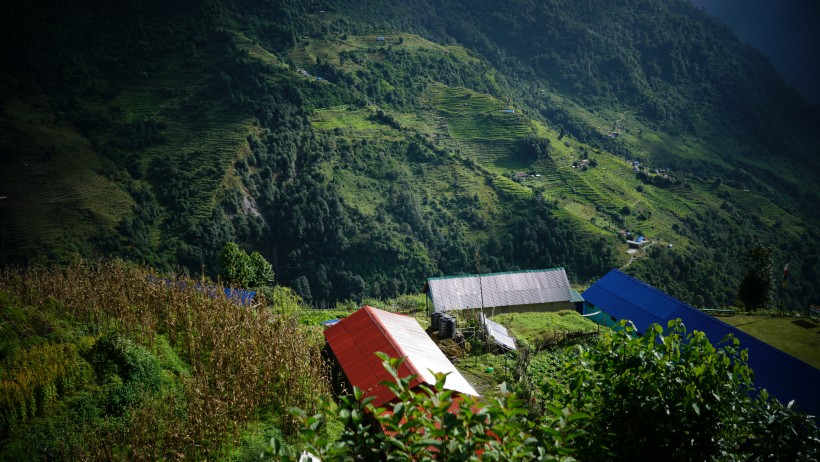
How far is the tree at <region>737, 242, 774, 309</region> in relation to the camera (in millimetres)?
31891

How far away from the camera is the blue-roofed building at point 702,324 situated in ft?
62.6

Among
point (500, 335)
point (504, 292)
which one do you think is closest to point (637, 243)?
point (504, 292)

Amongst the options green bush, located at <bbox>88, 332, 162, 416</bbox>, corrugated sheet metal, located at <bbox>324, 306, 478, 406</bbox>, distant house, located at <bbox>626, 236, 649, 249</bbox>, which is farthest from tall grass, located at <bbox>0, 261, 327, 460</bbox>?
distant house, located at <bbox>626, 236, 649, 249</bbox>

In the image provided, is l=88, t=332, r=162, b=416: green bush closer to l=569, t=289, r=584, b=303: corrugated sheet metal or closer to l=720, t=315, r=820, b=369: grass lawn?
l=569, t=289, r=584, b=303: corrugated sheet metal

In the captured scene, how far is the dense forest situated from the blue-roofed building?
91.5ft

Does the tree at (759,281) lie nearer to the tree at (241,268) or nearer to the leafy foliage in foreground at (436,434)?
the tree at (241,268)

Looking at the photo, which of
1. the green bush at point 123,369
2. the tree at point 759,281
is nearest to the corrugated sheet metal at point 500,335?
the green bush at point 123,369

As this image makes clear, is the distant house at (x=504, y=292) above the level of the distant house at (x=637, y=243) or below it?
above

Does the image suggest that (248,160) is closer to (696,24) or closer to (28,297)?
(28,297)

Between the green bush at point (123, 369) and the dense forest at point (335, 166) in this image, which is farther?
the dense forest at point (335, 166)

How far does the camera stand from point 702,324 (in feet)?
77.2

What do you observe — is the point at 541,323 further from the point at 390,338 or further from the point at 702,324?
the point at 390,338

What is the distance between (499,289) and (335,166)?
4253 centimetres

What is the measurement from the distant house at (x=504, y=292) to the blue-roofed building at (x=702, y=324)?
1.86m
